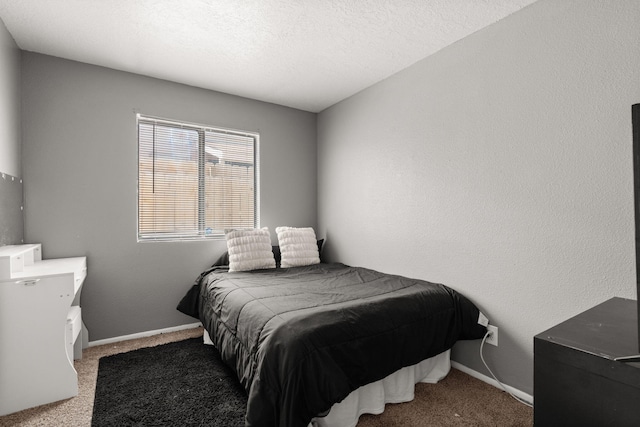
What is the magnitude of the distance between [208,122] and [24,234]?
181 cm

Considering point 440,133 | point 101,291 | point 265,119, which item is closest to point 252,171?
point 265,119

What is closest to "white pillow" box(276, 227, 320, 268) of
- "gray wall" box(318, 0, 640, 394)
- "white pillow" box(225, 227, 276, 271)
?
"white pillow" box(225, 227, 276, 271)

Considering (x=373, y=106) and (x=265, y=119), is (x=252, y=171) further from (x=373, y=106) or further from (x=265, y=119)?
(x=373, y=106)

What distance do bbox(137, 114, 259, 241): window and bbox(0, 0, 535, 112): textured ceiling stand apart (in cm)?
57

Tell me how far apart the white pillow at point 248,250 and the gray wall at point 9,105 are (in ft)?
5.45

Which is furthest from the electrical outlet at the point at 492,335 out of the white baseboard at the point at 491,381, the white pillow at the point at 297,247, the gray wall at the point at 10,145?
the gray wall at the point at 10,145

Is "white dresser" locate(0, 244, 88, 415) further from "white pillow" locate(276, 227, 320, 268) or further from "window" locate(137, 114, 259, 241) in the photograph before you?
"white pillow" locate(276, 227, 320, 268)

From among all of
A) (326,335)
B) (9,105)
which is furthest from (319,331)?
(9,105)

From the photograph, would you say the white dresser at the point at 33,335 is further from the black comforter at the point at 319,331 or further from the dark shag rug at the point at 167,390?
the black comforter at the point at 319,331

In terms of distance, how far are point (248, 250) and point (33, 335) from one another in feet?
5.27

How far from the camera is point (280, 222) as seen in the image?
12.1 ft

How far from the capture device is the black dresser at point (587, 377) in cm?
97

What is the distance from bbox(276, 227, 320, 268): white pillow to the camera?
327 centimetres

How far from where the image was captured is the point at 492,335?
212 cm
